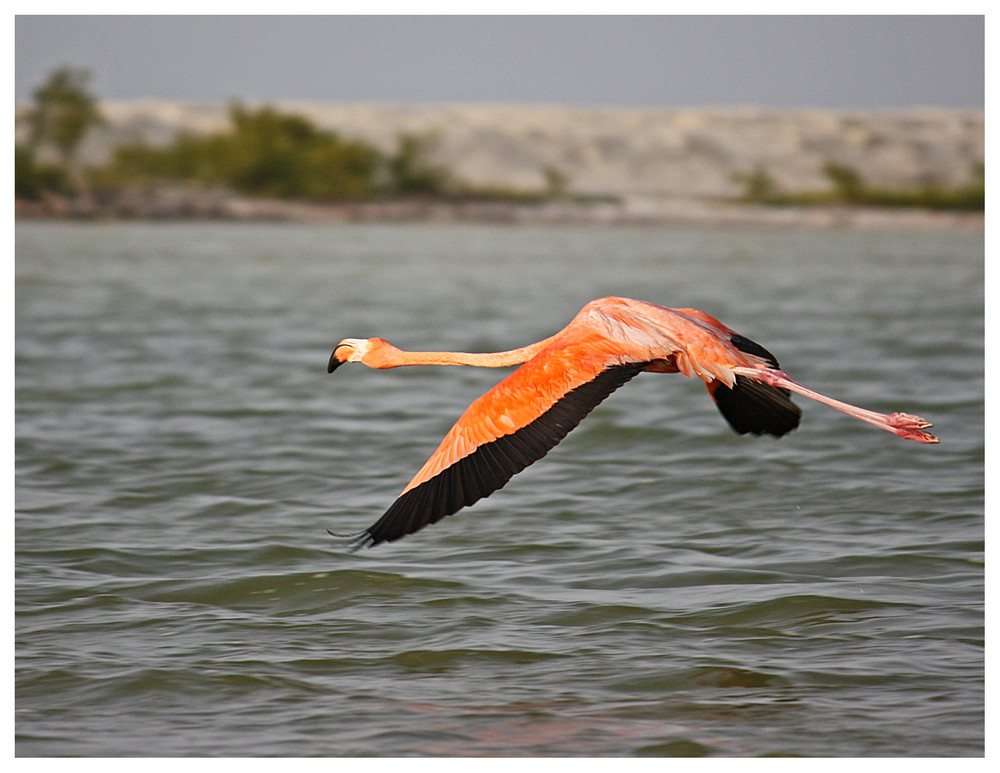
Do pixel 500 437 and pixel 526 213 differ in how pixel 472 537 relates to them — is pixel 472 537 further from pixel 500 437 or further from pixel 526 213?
pixel 526 213

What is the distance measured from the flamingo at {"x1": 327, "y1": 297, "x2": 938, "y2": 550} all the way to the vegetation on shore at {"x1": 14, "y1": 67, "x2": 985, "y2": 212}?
105ft

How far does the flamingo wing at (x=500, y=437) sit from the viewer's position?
215 inches

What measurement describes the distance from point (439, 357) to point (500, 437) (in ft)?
3.65

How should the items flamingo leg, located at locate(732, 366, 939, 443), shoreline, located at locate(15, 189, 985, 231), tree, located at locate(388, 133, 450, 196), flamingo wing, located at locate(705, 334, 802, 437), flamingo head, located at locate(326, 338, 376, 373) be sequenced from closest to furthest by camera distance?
flamingo leg, located at locate(732, 366, 939, 443) → flamingo head, located at locate(326, 338, 376, 373) → flamingo wing, located at locate(705, 334, 802, 437) → shoreline, located at locate(15, 189, 985, 231) → tree, located at locate(388, 133, 450, 196)

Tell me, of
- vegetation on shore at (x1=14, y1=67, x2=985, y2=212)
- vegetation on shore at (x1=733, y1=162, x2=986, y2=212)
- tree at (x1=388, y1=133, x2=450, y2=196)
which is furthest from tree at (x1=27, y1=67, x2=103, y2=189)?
vegetation on shore at (x1=733, y1=162, x2=986, y2=212)

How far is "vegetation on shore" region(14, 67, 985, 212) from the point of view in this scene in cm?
3822

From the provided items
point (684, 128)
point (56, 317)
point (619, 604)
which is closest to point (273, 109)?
point (684, 128)

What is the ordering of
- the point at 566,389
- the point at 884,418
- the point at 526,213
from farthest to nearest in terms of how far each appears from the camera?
the point at 526,213
the point at 884,418
the point at 566,389

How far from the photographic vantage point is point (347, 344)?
21.5ft

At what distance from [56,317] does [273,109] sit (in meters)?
28.3

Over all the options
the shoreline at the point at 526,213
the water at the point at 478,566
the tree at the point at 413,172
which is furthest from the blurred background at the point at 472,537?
the tree at the point at 413,172

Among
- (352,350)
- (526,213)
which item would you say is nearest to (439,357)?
(352,350)

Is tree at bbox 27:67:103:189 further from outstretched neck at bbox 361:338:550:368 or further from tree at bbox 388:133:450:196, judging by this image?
outstretched neck at bbox 361:338:550:368

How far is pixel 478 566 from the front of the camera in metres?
7.43
